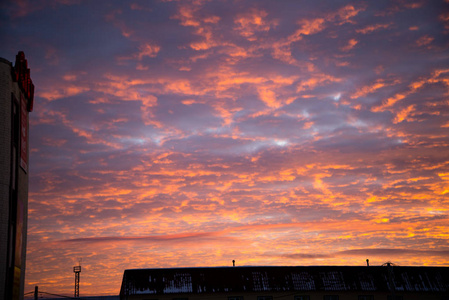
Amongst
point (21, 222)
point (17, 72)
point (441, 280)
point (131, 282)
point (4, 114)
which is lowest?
point (441, 280)

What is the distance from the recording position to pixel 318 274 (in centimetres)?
5581

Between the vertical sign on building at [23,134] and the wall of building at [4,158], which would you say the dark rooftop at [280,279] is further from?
the vertical sign on building at [23,134]

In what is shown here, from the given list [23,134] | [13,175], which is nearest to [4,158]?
[13,175]

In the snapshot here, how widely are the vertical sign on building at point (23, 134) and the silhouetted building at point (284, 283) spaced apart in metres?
19.4

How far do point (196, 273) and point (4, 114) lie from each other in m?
30.1

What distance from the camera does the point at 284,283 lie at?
53.8 metres

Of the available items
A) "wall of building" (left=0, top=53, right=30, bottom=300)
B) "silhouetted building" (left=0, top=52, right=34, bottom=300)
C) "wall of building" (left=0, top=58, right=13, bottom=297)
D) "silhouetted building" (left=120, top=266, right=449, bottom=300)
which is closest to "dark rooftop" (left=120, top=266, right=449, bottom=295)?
"silhouetted building" (left=120, top=266, right=449, bottom=300)

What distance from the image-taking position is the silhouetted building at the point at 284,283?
50781mm

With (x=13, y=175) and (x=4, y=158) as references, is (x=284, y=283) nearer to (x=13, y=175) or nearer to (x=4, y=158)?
(x=13, y=175)

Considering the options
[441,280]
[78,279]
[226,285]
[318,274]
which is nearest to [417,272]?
[441,280]

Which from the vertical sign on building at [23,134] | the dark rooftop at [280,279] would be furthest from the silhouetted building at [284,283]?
the vertical sign on building at [23,134]

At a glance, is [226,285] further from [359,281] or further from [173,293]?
[359,281]

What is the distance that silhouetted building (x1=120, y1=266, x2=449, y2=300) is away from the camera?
50.8 m

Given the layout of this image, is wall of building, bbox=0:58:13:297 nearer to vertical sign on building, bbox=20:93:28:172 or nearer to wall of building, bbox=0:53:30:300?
wall of building, bbox=0:53:30:300
